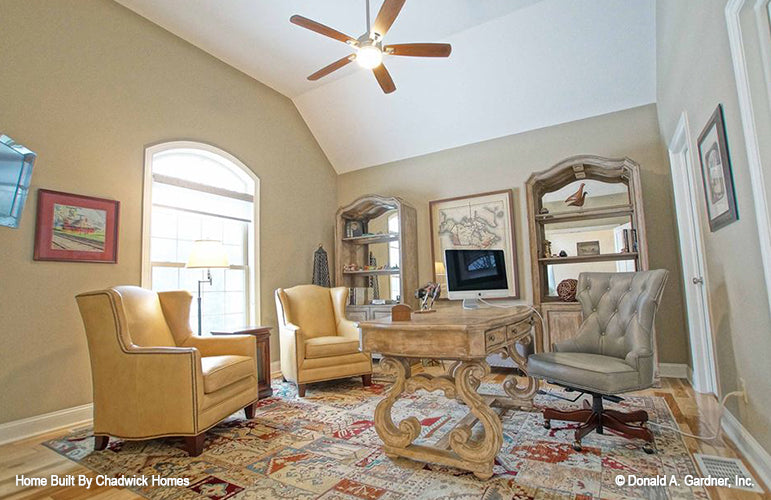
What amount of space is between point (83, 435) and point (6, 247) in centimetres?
142

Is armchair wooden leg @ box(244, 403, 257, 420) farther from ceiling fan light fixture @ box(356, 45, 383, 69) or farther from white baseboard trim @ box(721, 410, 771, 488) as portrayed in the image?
white baseboard trim @ box(721, 410, 771, 488)

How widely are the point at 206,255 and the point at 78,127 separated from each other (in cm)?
140

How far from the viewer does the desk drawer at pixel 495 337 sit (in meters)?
1.95

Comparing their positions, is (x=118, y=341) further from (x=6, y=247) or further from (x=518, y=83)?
(x=518, y=83)

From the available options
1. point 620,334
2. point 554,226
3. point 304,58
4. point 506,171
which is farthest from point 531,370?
point 304,58

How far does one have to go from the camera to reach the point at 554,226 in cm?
443

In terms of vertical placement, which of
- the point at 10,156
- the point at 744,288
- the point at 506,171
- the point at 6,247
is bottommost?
the point at 744,288

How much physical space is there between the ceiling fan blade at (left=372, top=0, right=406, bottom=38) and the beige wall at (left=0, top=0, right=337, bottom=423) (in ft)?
7.70

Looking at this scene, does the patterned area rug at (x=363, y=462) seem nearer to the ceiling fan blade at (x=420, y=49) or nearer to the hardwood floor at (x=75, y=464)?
the hardwood floor at (x=75, y=464)

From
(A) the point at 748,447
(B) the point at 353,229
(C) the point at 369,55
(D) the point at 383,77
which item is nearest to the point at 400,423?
(A) the point at 748,447

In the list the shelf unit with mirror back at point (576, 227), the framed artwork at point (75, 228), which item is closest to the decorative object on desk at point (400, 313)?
the shelf unit with mirror back at point (576, 227)

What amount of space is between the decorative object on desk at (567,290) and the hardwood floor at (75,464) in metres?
1.18

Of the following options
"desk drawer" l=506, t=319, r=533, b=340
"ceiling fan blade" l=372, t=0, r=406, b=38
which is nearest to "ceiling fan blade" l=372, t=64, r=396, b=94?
"ceiling fan blade" l=372, t=0, r=406, b=38

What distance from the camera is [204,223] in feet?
13.8
